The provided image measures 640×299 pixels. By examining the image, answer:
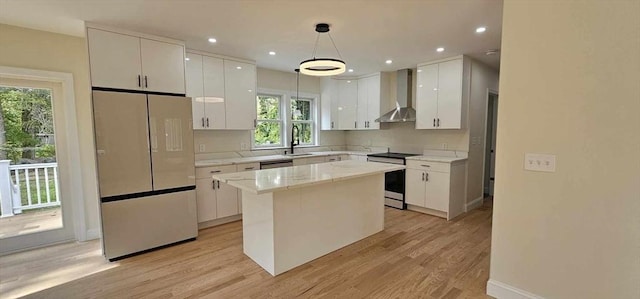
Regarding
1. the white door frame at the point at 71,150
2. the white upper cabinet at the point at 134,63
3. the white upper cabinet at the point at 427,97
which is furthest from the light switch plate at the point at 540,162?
the white door frame at the point at 71,150

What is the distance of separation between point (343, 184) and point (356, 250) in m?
0.75

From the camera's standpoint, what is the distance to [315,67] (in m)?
2.96

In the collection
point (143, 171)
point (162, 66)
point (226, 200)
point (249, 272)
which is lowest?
point (249, 272)

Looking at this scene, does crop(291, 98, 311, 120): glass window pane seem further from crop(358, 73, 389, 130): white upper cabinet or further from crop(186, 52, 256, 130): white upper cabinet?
crop(186, 52, 256, 130): white upper cabinet

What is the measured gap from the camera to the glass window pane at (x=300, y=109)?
5.52 meters

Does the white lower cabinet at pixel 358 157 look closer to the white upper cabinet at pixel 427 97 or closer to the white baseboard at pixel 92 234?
the white upper cabinet at pixel 427 97

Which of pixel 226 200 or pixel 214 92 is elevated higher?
pixel 214 92

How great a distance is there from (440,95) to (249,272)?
3710 mm

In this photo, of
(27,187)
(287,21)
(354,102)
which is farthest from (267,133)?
(27,187)

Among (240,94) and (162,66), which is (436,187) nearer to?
(240,94)

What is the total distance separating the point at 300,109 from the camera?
18.6 ft

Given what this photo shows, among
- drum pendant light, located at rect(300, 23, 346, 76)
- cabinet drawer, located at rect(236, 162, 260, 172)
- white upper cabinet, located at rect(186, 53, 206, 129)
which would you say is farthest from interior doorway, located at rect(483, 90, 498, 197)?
white upper cabinet, located at rect(186, 53, 206, 129)

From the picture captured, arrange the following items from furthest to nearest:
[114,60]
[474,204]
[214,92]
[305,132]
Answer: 1. [305,132]
2. [474,204]
3. [214,92]
4. [114,60]

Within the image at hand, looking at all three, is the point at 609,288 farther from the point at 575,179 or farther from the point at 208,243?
the point at 208,243
